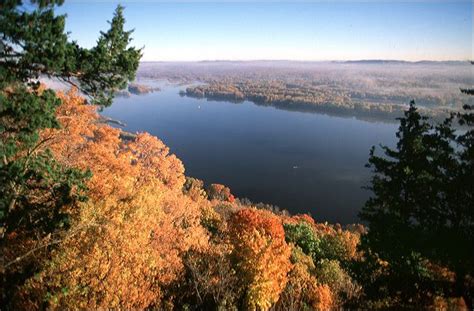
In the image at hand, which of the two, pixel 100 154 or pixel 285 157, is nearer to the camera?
pixel 100 154

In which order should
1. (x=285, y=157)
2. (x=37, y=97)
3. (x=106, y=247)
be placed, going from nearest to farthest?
(x=37, y=97)
(x=106, y=247)
(x=285, y=157)

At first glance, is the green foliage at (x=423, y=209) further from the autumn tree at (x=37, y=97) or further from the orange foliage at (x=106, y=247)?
the autumn tree at (x=37, y=97)

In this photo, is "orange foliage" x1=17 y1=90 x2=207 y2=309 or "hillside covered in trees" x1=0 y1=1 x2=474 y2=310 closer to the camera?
"hillside covered in trees" x1=0 y1=1 x2=474 y2=310

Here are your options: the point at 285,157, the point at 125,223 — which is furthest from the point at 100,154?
the point at 285,157

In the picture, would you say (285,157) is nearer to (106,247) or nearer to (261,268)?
(261,268)

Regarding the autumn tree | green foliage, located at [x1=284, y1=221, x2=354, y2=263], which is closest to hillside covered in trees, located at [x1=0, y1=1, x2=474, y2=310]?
the autumn tree

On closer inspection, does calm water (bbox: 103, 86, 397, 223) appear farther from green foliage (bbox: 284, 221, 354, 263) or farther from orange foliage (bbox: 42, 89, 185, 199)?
orange foliage (bbox: 42, 89, 185, 199)

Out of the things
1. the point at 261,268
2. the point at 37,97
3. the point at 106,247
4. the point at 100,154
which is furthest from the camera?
the point at 100,154
